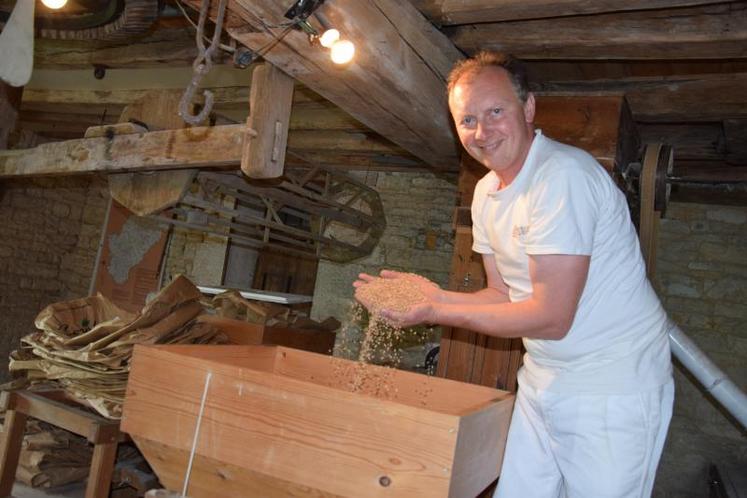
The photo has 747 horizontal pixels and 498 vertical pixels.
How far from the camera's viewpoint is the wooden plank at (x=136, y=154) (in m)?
2.91

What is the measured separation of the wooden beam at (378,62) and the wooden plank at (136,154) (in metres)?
0.64

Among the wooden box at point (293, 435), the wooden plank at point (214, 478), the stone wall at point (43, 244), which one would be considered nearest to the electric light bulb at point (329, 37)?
the wooden box at point (293, 435)

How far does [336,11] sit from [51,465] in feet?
10.2

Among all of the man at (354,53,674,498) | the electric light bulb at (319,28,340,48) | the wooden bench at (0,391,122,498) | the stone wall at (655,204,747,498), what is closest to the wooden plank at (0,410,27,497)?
the wooden bench at (0,391,122,498)

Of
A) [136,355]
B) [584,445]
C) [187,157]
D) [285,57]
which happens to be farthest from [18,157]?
[584,445]

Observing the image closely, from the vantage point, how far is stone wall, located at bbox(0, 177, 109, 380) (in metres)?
6.95

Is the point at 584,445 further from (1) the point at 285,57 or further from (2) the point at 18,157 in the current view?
(2) the point at 18,157

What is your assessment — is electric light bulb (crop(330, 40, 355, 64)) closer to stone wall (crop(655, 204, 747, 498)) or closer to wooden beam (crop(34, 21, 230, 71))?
wooden beam (crop(34, 21, 230, 71))

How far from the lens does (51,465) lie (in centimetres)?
349

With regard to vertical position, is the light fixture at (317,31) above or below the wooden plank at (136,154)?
above

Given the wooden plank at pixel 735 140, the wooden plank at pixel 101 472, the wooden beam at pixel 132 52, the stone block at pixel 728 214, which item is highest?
the wooden beam at pixel 132 52

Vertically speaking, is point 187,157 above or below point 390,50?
below

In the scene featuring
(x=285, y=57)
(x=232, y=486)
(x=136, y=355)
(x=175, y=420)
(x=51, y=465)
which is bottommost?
(x=51, y=465)

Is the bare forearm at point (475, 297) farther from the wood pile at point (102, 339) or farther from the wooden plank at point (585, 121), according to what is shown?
the wood pile at point (102, 339)
